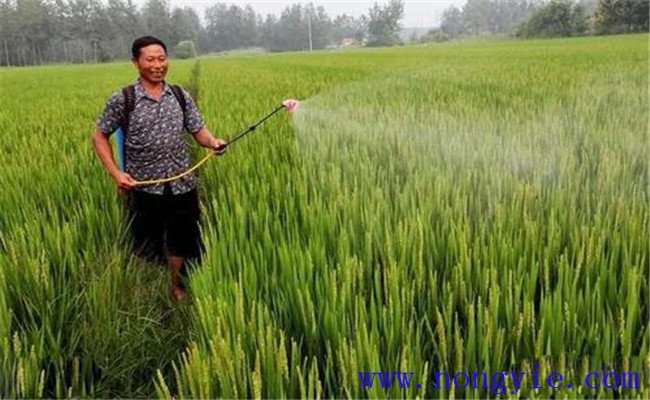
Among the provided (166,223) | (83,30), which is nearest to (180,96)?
(166,223)

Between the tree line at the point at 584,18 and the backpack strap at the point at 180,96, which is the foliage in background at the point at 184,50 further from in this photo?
the backpack strap at the point at 180,96

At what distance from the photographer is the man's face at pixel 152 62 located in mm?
2430

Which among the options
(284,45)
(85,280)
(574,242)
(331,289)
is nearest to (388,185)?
(574,242)

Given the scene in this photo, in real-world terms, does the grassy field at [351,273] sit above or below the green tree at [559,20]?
below

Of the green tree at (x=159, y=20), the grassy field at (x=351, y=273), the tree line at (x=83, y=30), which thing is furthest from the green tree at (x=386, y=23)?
the grassy field at (x=351, y=273)

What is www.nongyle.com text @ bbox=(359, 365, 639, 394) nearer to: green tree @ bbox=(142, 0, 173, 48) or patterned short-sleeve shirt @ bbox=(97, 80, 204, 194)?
patterned short-sleeve shirt @ bbox=(97, 80, 204, 194)

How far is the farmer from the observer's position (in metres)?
2.47

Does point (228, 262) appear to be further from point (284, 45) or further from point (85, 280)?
point (284, 45)

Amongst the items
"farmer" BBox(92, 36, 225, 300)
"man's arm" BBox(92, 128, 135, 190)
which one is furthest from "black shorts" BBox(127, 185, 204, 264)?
"man's arm" BBox(92, 128, 135, 190)

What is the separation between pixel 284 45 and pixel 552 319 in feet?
302

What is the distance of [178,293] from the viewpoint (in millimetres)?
2436

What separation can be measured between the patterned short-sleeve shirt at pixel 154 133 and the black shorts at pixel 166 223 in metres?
0.05

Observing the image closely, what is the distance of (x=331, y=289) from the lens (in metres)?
1.45

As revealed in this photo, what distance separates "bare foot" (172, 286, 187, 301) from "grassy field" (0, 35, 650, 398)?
68 mm
